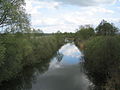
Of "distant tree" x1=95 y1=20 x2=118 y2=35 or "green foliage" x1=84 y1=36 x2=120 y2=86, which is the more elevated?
"distant tree" x1=95 y1=20 x2=118 y2=35

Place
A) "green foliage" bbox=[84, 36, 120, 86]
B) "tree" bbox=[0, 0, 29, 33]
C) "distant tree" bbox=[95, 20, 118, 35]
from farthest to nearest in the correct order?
"distant tree" bbox=[95, 20, 118, 35] → "green foliage" bbox=[84, 36, 120, 86] → "tree" bbox=[0, 0, 29, 33]

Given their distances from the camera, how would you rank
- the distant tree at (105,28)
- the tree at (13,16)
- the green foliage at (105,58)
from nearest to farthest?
1. the tree at (13,16)
2. the green foliage at (105,58)
3. the distant tree at (105,28)

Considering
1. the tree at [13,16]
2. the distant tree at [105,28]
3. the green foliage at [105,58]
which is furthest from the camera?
the distant tree at [105,28]

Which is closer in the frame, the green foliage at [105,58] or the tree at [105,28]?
the green foliage at [105,58]

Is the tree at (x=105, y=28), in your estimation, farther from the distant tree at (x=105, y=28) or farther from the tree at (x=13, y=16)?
the tree at (x=13, y=16)

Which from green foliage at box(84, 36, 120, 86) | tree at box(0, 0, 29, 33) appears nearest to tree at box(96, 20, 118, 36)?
green foliage at box(84, 36, 120, 86)

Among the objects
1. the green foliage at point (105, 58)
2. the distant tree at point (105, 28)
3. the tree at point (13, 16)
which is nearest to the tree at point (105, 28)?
the distant tree at point (105, 28)

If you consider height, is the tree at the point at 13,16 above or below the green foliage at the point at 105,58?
above

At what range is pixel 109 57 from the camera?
24328 millimetres

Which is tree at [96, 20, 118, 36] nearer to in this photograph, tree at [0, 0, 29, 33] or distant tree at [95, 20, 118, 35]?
distant tree at [95, 20, 118, 35]

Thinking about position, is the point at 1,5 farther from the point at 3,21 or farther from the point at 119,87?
the point at 119,87

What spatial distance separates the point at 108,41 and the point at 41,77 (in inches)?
450

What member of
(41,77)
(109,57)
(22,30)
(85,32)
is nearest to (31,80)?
(41,77)

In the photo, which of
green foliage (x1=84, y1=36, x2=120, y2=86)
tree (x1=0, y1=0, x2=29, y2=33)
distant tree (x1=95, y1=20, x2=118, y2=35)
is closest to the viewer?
tree (x1=0, y1=0, x2=29, y2=33)
